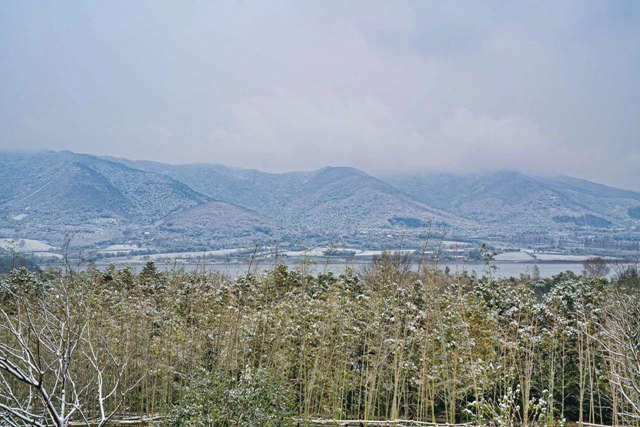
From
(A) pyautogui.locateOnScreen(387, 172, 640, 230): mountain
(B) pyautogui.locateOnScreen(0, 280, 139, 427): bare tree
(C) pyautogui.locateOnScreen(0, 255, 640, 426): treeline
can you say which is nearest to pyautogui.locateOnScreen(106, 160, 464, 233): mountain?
(A) pyautogui.locateOnScreen(387, 172, 640, 230): mountain

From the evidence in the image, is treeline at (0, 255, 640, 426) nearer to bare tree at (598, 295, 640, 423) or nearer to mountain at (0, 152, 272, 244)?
bare tree at (598, 295, 640, 423)

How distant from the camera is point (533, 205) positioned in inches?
1911

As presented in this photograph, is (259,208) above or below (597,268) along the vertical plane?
above

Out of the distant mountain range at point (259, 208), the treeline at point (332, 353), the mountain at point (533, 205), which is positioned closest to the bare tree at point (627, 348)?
the treeline at point (332, 353)

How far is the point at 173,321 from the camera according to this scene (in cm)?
548

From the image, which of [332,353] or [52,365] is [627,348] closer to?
[332,353]

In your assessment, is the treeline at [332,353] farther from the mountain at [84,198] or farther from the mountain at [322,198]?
the mountain at [322,198]

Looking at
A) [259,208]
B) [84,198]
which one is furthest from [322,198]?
[84,198]

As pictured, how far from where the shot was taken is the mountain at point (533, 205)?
144 feet

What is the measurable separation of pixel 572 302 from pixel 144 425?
19.2 ft

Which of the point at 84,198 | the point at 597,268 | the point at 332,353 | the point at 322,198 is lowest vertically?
the point at 332,353

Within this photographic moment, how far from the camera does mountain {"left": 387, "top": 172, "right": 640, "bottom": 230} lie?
144 ft

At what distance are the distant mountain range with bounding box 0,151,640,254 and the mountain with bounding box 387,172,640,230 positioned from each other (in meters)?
0.14

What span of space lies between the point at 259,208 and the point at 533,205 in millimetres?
25528
